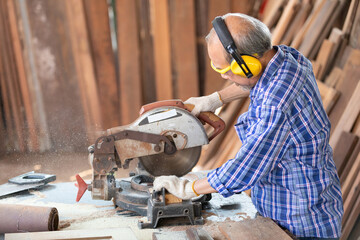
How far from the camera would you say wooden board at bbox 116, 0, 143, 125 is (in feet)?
15.6

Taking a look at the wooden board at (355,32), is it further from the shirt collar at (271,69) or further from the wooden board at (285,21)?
the shirt collar at (271,69)

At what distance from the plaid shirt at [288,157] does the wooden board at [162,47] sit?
3.16 meters

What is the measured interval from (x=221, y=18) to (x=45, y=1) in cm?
347

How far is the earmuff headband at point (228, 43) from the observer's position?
159cm

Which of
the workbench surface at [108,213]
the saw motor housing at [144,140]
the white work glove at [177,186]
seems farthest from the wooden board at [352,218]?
the white work glove at [177,186]

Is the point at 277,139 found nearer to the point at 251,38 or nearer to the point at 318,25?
the point at 251,38

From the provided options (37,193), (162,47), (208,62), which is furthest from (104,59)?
(37,193)

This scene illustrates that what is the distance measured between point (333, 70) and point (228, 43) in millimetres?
2094

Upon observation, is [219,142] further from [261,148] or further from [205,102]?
[261,148]

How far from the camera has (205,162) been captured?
14.7ft

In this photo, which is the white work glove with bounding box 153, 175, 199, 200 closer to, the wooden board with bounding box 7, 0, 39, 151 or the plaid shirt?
the plaid shirt

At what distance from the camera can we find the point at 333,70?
3.42m

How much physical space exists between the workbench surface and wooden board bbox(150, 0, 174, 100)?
2.68 m

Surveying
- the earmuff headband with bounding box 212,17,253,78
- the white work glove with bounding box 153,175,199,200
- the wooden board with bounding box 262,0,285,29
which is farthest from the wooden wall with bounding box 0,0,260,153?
the earmuff headband with bounding box 212,17,253,78
